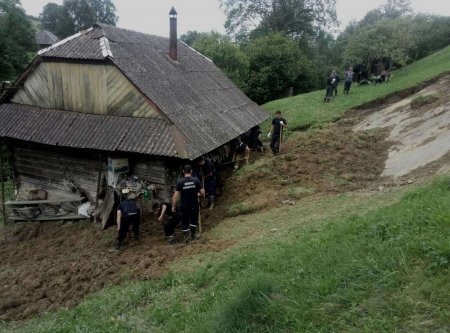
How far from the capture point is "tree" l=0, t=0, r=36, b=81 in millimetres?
31953

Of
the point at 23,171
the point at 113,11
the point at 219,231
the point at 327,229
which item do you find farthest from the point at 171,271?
the point at 113,11

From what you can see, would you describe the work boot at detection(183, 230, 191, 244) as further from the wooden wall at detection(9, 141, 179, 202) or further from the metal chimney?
the metal chimney

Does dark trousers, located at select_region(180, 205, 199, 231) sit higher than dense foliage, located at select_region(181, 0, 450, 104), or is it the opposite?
dense foliage, located at select_region(181, 0, 450, 104)

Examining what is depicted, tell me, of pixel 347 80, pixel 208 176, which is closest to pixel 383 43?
pixel 347 80

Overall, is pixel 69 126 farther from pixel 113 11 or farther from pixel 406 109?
pixel 113 11

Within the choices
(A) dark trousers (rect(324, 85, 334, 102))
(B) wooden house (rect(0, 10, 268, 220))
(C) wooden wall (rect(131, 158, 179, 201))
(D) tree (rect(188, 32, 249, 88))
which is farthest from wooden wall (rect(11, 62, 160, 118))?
(D) tree (rect(188, 32, 249, 88))

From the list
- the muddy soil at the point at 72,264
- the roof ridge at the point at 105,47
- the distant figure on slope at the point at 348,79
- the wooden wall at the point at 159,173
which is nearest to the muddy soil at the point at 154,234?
the muddy soil at the point at 72,264

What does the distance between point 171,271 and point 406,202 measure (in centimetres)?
412

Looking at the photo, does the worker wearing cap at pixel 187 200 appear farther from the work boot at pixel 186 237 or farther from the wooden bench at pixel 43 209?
the wooden bench at pixel 43 209

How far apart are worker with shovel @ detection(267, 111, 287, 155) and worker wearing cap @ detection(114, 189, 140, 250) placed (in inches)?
240

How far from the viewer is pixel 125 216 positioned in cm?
874

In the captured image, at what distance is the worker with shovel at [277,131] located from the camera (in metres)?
13.2

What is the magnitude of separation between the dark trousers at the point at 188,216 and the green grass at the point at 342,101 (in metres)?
9.44

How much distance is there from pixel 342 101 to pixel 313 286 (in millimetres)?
16774
